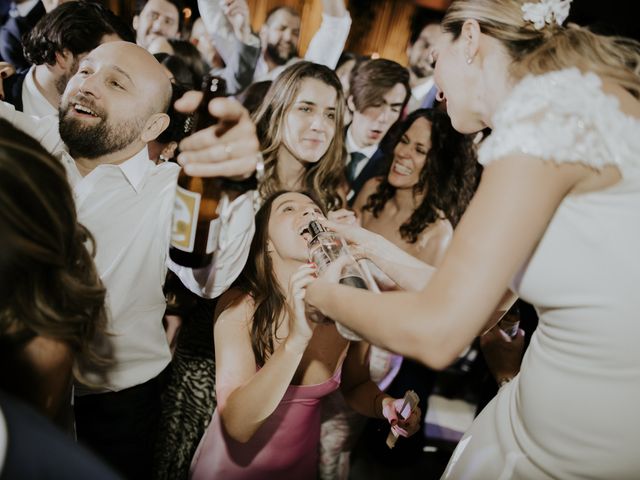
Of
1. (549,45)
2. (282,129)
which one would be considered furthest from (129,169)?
(549,45)

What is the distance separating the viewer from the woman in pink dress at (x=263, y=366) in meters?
1.49

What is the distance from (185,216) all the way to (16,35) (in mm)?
1687

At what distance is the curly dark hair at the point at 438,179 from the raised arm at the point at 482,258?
179cm

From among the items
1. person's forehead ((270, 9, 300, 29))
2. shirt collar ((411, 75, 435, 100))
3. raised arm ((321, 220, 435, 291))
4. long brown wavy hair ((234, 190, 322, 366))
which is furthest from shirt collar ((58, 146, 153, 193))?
shirt collar ((411, 75, 435, 100))

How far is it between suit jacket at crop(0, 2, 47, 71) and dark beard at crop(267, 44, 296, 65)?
1.95 m

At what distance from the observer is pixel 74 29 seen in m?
1.66

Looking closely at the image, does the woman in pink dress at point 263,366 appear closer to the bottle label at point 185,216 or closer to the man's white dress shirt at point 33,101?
the bottle label at point 185,216

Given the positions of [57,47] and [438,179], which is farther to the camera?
[438,179]

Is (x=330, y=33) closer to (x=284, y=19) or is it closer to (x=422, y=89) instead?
(x=284, y=19)

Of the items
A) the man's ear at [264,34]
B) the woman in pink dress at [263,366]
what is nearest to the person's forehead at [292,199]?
the woman in pink dress at [263,366]

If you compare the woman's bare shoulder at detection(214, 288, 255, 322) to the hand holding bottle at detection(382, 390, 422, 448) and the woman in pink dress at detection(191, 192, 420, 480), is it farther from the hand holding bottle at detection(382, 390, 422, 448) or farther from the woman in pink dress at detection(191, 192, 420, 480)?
the hand holding bottle at detection(382, 390, 422, 448)

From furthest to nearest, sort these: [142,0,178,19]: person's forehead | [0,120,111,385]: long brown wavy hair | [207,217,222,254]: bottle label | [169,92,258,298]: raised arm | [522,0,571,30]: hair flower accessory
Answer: [142,0,178,19]: person's forehead < [207,217,222,254]: bottle label < [169,92,258,298]: raised arm < [522,0,571,30]: hair flower accessory < [0,120,111,385]: long brown wavy hair

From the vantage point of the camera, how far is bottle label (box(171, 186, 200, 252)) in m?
1.22

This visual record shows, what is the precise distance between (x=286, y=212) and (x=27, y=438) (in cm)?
115
